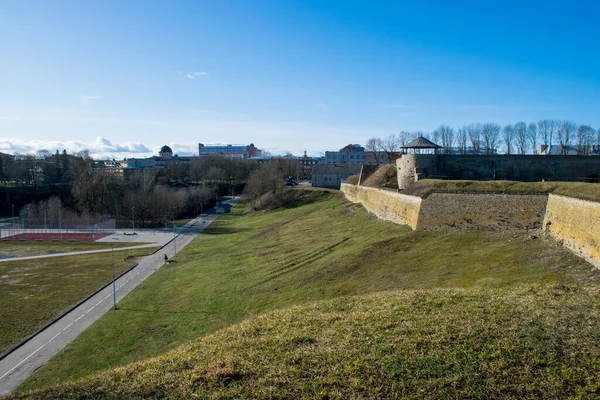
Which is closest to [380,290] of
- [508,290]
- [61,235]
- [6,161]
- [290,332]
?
[508,290]

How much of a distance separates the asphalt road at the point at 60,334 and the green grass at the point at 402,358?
9406 mm

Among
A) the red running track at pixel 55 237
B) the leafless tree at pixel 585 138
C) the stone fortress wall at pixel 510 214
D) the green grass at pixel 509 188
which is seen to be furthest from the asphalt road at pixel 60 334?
the leafless tree at pixel 585 138

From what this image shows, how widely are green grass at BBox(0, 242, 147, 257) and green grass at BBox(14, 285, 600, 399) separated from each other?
35.6 meters

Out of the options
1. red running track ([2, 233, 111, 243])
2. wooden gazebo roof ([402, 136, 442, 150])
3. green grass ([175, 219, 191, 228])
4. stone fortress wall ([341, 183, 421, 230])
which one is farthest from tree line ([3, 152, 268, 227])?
wooden gazebo roof ([402, 136, 442, 150])

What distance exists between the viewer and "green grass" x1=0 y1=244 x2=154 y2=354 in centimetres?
2084

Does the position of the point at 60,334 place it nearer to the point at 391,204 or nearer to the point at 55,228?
the point at 391,204

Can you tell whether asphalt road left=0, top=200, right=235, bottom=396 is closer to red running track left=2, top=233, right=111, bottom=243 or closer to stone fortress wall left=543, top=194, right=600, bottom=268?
red running track left=2, top=233, right=111, bottom=243

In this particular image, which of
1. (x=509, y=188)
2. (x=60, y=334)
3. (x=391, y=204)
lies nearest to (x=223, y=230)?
(x=391, y=204)

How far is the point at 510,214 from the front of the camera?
20344mm

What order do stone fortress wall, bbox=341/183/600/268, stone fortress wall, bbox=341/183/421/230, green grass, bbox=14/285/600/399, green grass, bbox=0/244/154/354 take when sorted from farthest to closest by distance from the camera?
1. stone fortress wall, bbox=341/183/421/230
2. green grass, bbox=0/244/154/354
3. stone fortress wall, bbox=341/183/600/268
4. green grass, bbox=14/285/600/399

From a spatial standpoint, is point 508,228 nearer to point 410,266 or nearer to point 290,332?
point 410,266

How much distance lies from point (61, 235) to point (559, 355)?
52.4 m

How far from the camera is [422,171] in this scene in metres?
30.0

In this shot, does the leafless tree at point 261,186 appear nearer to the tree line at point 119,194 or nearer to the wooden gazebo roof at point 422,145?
the tree line at point 119,194
